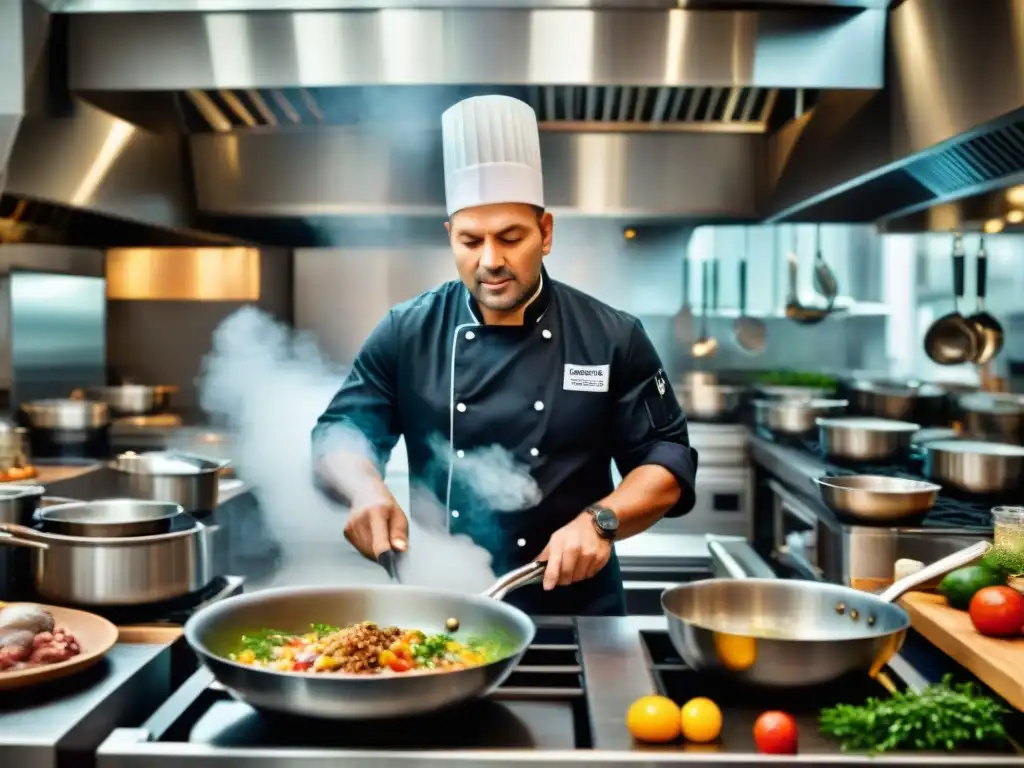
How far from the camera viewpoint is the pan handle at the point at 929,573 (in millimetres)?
1499

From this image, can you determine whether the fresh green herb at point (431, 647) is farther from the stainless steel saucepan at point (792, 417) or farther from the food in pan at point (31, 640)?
the stainless steel saucepan at point (792, 417)

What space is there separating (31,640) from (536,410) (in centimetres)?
120

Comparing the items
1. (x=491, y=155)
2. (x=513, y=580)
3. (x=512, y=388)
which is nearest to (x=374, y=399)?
(x=512, y=388)

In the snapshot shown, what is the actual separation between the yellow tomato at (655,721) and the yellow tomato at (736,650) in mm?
113

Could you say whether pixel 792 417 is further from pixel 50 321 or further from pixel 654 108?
pixel 50 321

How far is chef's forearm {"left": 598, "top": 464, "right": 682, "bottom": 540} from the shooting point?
6.61ft

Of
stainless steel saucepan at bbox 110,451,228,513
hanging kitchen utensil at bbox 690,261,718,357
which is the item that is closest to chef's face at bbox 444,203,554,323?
stainless steel saucepan at bbox 110,451,228,513

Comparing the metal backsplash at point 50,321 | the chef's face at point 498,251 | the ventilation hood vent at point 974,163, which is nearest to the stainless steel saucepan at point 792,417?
the ventilation hood vent at point 974,163

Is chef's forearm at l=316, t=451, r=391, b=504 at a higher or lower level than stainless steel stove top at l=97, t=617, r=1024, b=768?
higher

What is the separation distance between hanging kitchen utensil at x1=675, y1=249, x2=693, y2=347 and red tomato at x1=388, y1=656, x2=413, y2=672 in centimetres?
375

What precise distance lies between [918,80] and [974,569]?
55.8 inches

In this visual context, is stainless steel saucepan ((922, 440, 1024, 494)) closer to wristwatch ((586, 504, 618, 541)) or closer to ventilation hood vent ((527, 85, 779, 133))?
ventilation hood vent ((527, 85, 779, 133))

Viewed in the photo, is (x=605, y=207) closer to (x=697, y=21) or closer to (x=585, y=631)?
(x=697, y=21)

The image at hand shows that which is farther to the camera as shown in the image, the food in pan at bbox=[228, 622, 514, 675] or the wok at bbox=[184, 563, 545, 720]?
the food in pan at bbox=[228, 622, 514, 675]
